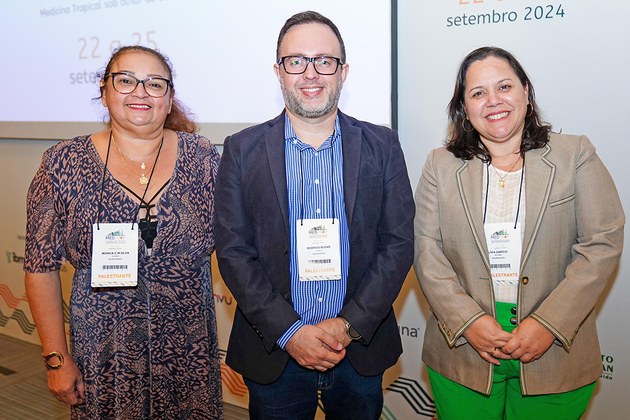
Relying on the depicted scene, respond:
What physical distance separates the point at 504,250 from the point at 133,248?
1.18m

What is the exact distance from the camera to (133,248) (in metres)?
1.87

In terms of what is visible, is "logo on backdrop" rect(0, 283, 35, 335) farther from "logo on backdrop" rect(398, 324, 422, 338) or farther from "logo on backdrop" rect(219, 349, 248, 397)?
"logo on backdrop" rect(398, 324, 422, 338)

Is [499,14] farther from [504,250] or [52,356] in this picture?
[52,356]

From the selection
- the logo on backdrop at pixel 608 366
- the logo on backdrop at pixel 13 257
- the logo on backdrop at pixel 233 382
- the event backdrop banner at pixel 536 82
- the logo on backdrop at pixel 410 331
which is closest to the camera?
the event backdrop banner at pixel 536 82

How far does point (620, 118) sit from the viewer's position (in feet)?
7.40

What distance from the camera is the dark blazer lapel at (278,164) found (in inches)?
68.2

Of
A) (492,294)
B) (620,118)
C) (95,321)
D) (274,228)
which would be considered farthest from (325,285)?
(620,118)

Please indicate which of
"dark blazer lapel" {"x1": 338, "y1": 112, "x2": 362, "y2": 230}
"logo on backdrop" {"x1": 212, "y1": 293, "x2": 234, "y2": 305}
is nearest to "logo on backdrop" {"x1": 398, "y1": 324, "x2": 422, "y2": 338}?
"logo on backdrop" {"x1": 212, "y1": 293, "x2": 234, "y2": 305}

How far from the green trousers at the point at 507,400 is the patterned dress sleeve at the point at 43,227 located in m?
1.36

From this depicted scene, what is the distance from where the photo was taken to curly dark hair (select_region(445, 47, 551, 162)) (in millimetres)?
1824

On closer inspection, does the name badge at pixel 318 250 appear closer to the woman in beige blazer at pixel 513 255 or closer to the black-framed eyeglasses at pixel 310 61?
the woman in beige blazer at pixel 513 255

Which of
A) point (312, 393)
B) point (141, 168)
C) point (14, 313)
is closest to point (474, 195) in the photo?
point (312, 393)

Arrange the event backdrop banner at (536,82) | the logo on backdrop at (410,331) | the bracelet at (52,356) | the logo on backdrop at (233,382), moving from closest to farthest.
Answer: the bracelet at (52,356)
the event backdrop banner at (536,82)
the logo on backdrop at (410,331)
the logo on backdrop at (233,382)

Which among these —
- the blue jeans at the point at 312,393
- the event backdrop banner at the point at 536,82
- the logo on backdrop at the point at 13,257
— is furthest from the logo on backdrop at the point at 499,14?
the logo on backdrop at the point at 13,257
